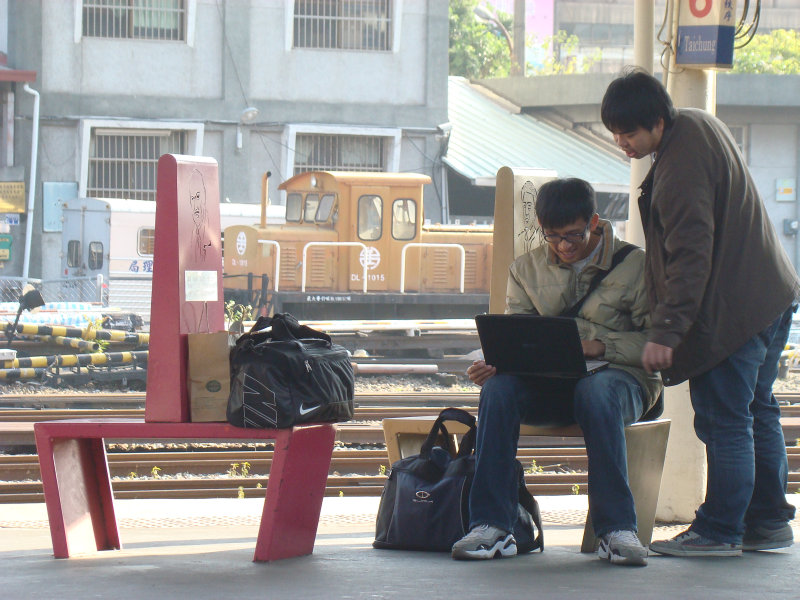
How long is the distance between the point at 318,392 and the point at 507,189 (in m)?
1.47

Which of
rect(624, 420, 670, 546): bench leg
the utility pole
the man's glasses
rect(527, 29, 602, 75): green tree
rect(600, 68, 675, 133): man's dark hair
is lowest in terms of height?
rect(624, 420, 670, 546): bench leg

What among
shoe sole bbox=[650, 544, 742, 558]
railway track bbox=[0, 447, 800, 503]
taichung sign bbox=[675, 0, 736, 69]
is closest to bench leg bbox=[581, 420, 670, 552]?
shoe sole bbox=[650, 544, 742, 558]

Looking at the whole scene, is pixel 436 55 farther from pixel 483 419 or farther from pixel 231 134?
pixel 483 419

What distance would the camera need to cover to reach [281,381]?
400 centimetres

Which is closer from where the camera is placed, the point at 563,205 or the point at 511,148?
the point at 563,205

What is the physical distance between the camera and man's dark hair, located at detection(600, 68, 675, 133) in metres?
3.93

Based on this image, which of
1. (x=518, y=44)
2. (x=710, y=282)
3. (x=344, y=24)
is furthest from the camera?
(x=518, y=44)

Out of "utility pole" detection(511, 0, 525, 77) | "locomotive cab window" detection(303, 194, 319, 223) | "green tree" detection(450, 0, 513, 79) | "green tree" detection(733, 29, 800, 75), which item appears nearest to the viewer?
"locomotive cab window" detection(303, 194, 319, 223)

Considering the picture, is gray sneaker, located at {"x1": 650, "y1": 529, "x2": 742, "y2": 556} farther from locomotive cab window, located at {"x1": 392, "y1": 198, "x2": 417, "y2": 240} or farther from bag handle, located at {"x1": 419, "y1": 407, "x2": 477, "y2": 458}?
locomotive cab window, located at {"x1": 392, "y1": 198, "x2": 417, "y2": 240}

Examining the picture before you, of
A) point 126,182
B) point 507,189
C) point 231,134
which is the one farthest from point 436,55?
point 507,189

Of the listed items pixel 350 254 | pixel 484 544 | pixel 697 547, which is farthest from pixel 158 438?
pixel 350 254

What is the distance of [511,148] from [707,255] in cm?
2209

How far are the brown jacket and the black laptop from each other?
0.90 ft

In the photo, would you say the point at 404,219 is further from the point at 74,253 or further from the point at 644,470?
the point at 644,470
